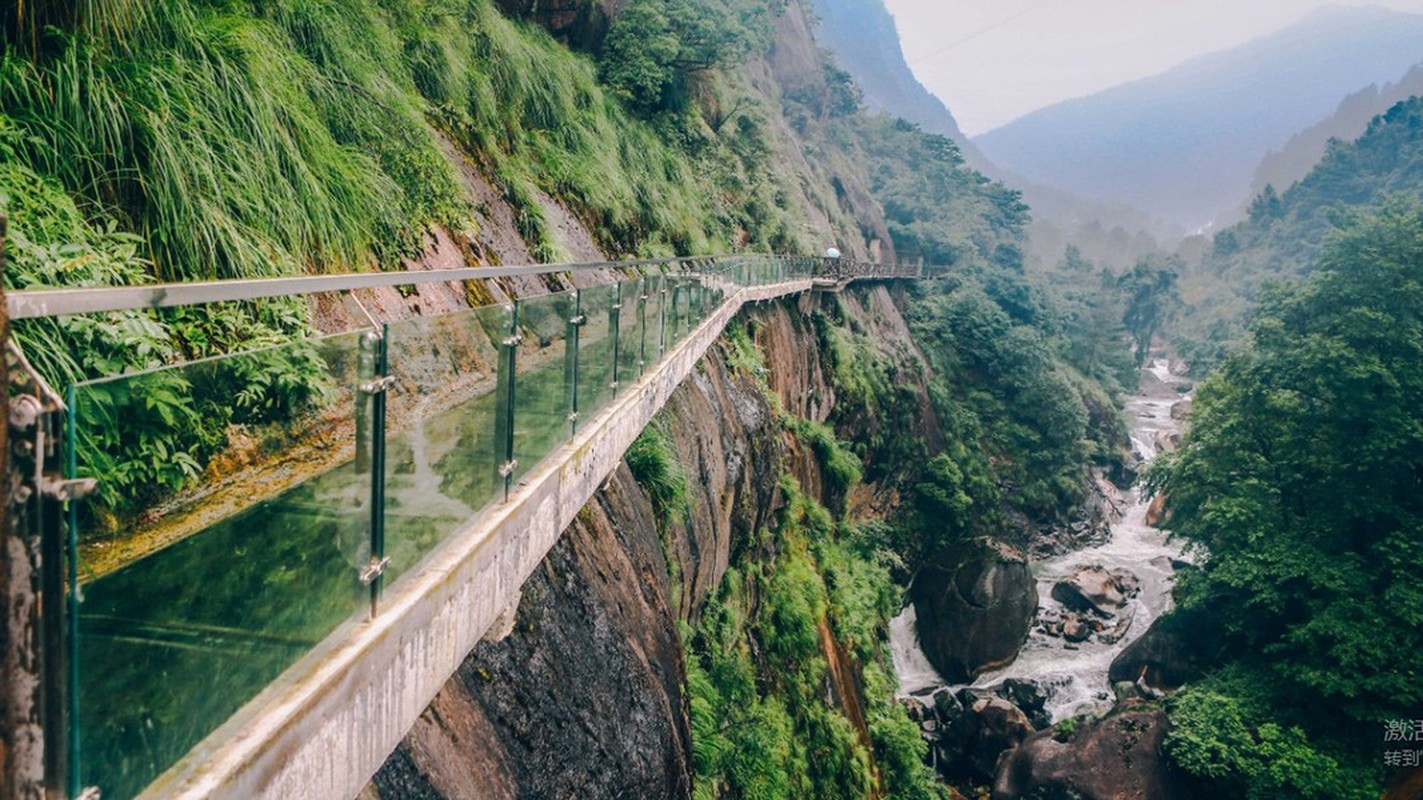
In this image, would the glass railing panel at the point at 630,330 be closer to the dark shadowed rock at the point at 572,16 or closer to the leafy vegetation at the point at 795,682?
the leafy vegetation at the point at 795,682

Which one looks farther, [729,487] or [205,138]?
[729,487]

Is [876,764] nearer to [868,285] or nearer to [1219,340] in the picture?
[868,285]

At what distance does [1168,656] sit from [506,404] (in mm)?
21160

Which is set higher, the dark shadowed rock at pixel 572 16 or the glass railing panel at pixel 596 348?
the dark shadowed rock at pixel 572 16

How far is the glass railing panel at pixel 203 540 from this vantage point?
1568mm

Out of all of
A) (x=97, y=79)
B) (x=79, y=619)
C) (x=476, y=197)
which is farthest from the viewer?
(x=476, y=197)

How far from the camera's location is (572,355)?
4805mm

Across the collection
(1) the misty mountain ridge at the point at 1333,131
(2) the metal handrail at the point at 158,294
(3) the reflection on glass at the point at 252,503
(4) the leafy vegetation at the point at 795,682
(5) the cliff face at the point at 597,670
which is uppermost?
(1) the misty mountain ridge at the point at 1333,131

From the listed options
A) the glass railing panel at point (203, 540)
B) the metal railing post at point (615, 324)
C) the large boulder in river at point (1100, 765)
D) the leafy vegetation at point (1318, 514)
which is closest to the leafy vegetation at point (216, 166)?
the glass railing panel at point (203, 540)

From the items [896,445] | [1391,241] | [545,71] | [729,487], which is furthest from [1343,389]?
[545,71]

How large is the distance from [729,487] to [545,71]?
7.33m

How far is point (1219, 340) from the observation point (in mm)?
51094

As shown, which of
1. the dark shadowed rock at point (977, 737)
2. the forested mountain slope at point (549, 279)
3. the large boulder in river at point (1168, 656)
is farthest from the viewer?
the large boulder in river at point (1168, 656)

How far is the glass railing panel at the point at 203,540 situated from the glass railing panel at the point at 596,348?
2698 millimetres
